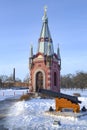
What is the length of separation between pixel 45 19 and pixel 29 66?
6.77 metres

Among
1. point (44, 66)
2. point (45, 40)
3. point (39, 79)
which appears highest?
point (45, 40)

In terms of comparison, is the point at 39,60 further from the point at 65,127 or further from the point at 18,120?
the point at 65,127

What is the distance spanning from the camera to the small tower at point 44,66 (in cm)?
3228

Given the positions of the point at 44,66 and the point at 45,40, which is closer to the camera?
the point at 44,66

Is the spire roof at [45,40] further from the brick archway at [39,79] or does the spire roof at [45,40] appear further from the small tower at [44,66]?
the brick archway at [39,79]

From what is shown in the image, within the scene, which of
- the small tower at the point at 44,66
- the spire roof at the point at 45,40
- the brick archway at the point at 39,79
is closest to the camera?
the small tower at the point at 44,66

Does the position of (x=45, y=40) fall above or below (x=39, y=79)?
above

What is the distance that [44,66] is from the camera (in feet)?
107

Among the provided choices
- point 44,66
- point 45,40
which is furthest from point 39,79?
point 45,40

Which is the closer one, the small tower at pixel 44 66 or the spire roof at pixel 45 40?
the small tower at pixel 44 66

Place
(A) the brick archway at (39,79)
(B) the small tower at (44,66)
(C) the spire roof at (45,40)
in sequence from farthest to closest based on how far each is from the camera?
(C) the spire roof at (45,40)
(A) the brick archway at (39,79)
(B) the small tower at (44,66)

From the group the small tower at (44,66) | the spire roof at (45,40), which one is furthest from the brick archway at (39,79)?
the spire roof at (45,40)

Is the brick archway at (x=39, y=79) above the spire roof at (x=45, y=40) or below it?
below

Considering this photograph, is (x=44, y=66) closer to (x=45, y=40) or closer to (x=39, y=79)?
(x=39, y=79)
